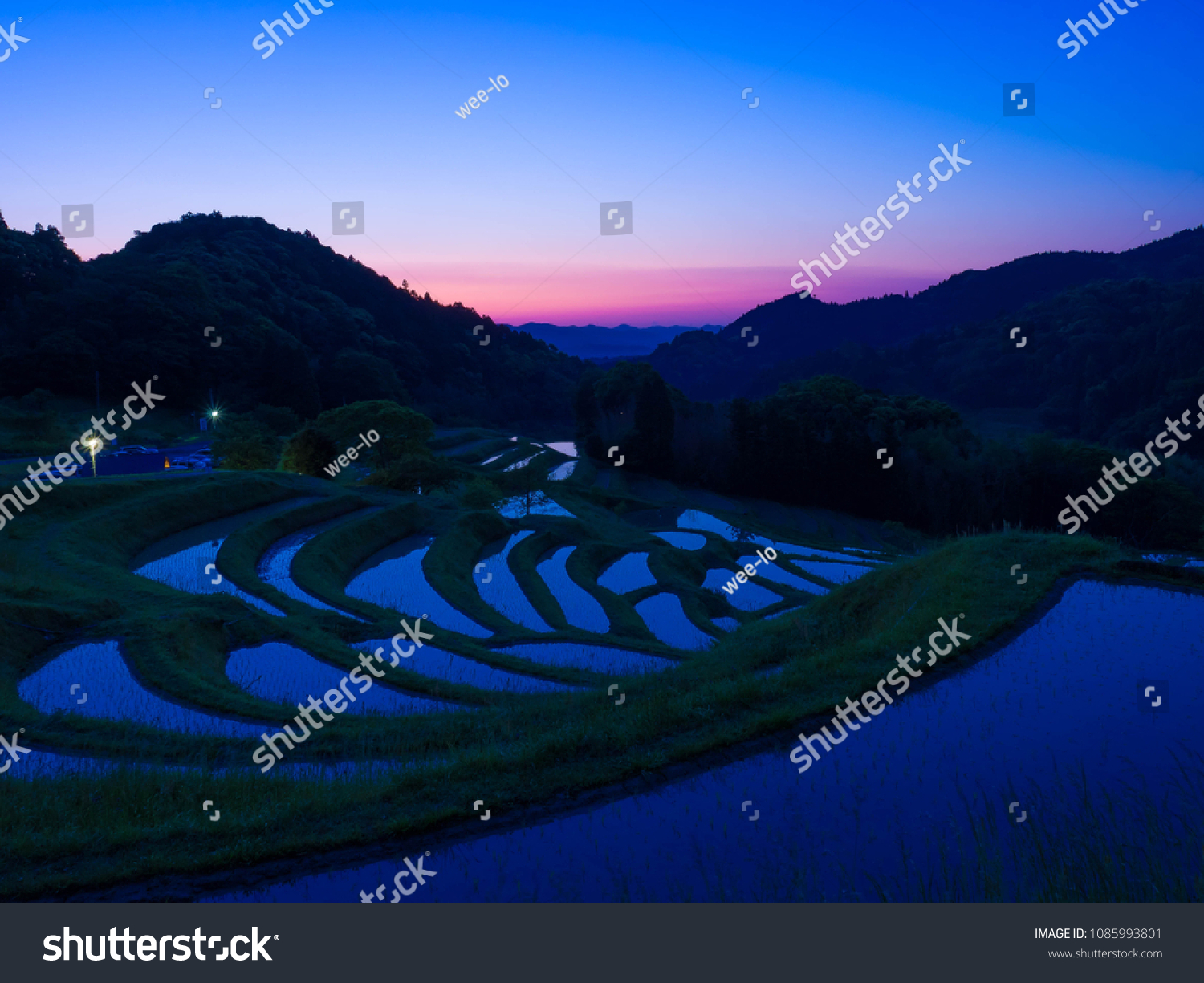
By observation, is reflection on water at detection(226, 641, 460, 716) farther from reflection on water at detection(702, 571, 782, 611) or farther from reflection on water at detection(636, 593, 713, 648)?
reflection on water at detection(702, 571, 782, 611)

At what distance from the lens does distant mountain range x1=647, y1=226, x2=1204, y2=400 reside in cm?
14300

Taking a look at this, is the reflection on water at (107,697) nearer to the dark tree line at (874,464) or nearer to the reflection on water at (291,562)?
the reflection on water at (291,562)

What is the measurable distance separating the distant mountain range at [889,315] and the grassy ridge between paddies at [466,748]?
4762 inches

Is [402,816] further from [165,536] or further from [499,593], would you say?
[165,536]

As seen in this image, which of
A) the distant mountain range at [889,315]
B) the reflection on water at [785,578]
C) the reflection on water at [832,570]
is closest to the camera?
the reflection on water at [785,578]

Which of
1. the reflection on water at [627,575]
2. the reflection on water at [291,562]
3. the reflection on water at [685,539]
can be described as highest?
the reflection on water at [291,562]

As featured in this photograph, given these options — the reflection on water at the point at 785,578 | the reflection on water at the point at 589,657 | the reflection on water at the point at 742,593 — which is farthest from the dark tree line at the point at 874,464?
the reflection on water at the point at 589,657

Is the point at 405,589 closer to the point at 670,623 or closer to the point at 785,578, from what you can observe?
the point at 670,623

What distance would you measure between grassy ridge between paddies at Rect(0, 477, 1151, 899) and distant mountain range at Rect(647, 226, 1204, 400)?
120966 mm

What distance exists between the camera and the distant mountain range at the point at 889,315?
143000 millimetres

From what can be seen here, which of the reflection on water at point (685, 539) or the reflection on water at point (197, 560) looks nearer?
the reflection on water at point (197, 560)

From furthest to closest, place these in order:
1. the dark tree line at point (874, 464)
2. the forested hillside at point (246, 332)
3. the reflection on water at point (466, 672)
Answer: the forested hillside at point (246, 332)
the dark tree line at point (874, 464)
the reflection on water at point (466, 672)

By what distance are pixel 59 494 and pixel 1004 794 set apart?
27216mm

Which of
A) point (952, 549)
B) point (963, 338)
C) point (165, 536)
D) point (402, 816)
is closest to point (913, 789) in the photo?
point (402, 816)
